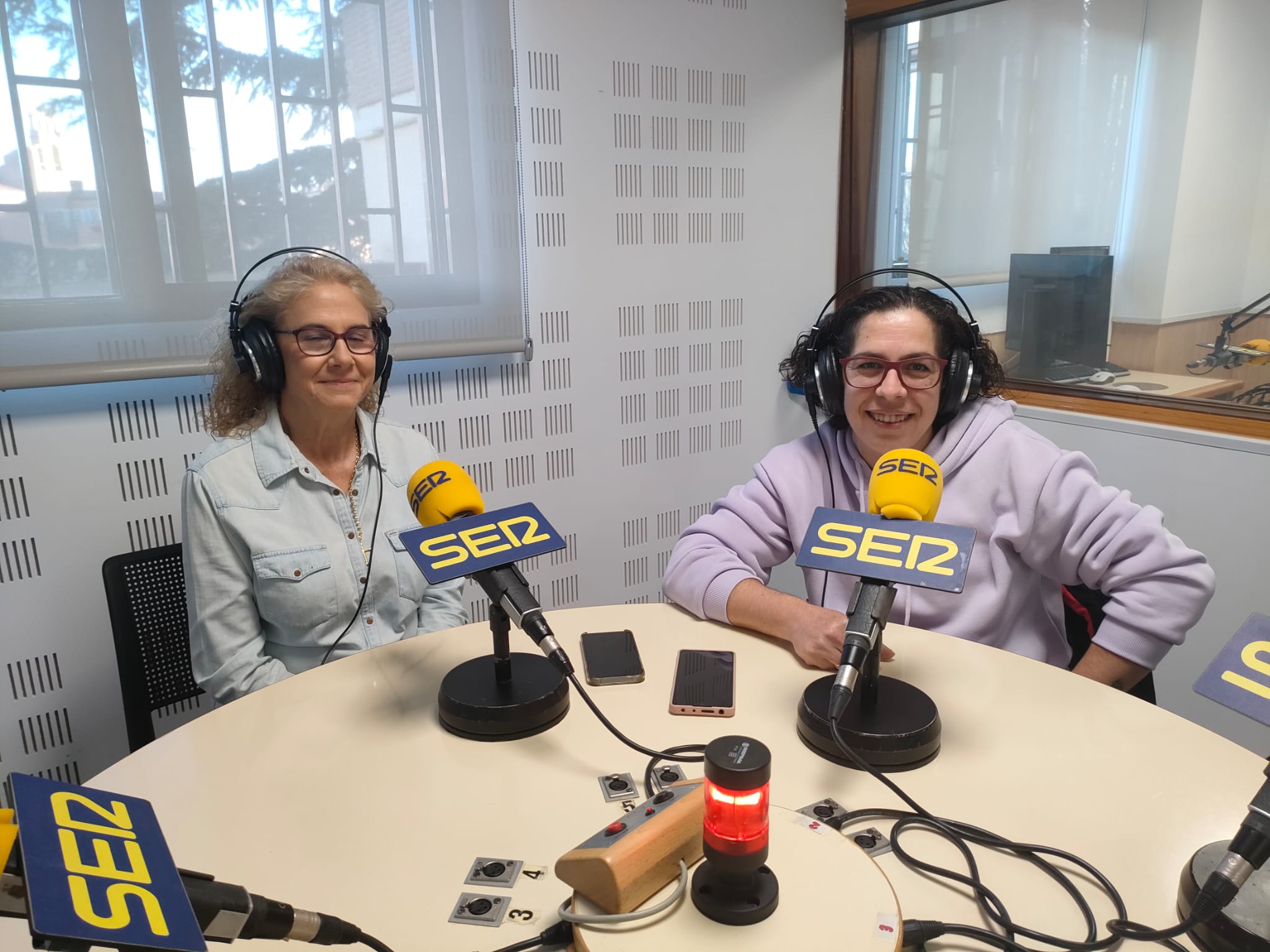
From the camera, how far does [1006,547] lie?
1432 millimetres

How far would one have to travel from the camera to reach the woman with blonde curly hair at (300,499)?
1443 mm

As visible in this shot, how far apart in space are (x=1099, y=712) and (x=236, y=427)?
1506mm

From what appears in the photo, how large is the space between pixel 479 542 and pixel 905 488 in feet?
1.71

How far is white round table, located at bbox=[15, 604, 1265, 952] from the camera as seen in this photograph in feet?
2.61

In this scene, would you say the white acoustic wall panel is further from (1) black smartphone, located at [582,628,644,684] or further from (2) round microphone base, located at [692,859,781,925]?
(2) round microphone base, located at [692,859,781,925]

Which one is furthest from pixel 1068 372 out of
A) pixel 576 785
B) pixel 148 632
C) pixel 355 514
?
pixel 148 632

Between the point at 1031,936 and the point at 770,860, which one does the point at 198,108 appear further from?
the point at 1031,936

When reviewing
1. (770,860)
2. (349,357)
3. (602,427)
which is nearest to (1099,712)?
(770,860)

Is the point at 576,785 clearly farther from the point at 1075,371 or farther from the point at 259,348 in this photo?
the point at 1075,371

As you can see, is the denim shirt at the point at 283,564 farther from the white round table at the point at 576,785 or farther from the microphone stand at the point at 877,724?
the microphone stand at the point at 877,724

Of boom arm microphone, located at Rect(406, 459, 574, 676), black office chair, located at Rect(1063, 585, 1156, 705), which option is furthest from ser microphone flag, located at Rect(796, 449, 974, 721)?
black office chair, located at Rect(1063, 585, 1156, 705)

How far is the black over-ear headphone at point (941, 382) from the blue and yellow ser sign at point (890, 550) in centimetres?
51

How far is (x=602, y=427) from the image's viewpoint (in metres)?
2.60

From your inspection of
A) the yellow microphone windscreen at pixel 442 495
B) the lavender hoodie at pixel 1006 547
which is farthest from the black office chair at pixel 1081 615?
the yellow microphone windscreen at pixel 442 495
